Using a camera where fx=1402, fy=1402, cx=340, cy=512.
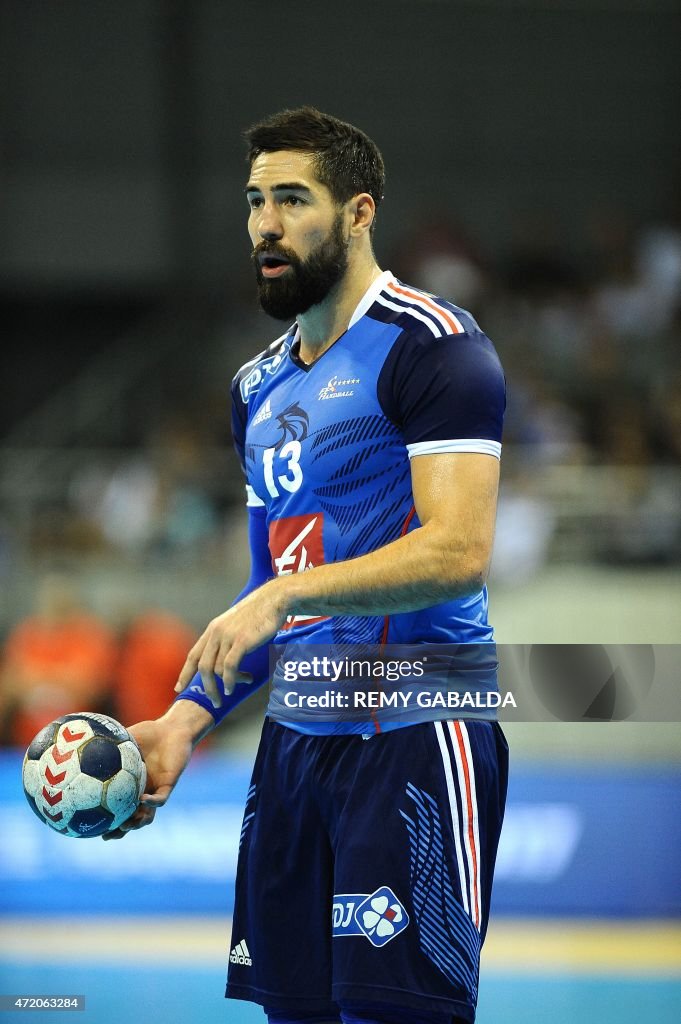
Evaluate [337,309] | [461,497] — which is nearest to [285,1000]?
[461,497]

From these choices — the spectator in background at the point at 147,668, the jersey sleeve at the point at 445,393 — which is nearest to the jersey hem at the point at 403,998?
the jersey sleeve at the point at 445,393

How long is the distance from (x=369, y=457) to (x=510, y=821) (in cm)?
462

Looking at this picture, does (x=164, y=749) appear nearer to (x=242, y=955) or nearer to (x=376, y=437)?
(x=242, y=955)

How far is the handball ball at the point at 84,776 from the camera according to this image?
123 inches

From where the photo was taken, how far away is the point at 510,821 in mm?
7328

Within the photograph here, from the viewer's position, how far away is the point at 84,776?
3113mm

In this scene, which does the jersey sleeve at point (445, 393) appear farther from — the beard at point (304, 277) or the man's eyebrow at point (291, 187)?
the man's eyebrow at point (291, 187)

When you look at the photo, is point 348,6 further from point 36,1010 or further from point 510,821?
point 36,1010

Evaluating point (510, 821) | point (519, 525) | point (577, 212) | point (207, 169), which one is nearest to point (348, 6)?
point (207, 169)

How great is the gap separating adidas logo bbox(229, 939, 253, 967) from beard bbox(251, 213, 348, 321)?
57.7 inches

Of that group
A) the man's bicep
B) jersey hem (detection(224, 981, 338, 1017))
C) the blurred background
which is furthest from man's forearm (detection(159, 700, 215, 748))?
the blurred background

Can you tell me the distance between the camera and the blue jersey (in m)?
2.99

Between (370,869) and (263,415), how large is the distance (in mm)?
1125

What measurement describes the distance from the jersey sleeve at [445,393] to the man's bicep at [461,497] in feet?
0.09
